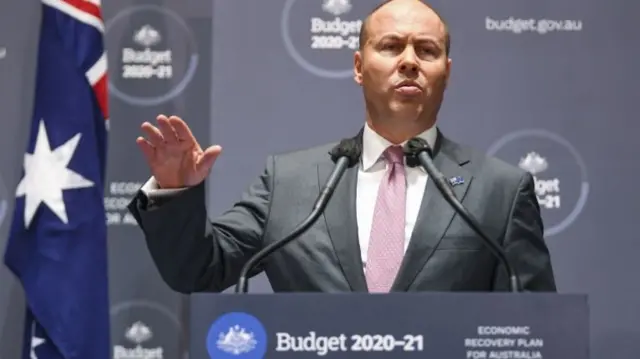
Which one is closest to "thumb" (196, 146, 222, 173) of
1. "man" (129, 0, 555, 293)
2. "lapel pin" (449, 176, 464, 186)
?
"man" (129, 0, 555, 293)

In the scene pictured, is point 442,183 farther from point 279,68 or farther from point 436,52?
point 279,68

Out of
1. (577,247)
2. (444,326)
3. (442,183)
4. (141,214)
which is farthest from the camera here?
(577,247)

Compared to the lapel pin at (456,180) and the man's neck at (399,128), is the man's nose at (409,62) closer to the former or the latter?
the man's neck at (399,128)

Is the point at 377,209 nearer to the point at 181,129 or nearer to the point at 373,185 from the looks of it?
the point at 373,185

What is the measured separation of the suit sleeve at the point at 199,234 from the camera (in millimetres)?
1938

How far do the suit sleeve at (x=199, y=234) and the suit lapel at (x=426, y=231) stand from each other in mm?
398

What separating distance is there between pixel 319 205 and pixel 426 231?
1.37ft

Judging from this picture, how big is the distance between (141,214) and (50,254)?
0.98 metres

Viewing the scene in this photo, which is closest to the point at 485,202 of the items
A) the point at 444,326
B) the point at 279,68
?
the point at 444,326

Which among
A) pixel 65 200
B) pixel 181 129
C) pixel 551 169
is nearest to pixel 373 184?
pixel 181 129

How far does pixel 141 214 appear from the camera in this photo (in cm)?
195

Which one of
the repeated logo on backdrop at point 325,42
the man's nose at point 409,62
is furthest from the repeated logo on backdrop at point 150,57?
the man's nose at point 409,62

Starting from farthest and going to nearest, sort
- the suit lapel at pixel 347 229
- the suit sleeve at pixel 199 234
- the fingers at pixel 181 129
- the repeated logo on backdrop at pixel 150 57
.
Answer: the repeated logo on backdrop at pixel 150 57 < the suit lapel at pixel 347 229 < the suit sleeve at pixel 199 234 < the fingers at pixel 181 129

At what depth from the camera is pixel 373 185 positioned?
86.7 inches
